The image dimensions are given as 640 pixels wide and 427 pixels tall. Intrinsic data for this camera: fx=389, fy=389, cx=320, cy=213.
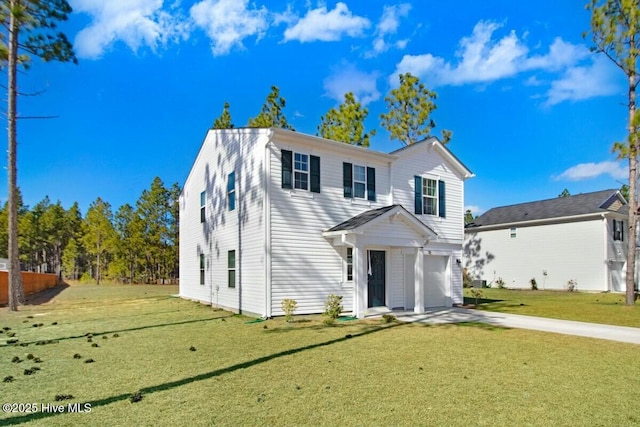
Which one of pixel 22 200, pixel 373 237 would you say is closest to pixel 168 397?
pixel 373 237

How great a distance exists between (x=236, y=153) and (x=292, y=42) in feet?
27.9

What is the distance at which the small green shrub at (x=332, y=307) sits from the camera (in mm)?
10854

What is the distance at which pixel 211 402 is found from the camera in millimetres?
4418

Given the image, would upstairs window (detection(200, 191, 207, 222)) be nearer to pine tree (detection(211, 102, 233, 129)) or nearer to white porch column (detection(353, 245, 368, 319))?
white porch column (detection(353, 245, 368, 319))

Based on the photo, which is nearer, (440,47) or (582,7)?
(582,7)

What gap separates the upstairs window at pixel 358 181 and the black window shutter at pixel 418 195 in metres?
2.08

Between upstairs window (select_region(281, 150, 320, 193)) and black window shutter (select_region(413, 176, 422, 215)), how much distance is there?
4522 millimetres

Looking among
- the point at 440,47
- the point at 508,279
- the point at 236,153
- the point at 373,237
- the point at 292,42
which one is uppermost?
the point at 440,47

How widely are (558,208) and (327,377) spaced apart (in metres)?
27.8

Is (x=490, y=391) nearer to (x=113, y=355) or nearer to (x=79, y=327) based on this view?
(x=113, y=355)

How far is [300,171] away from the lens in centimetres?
1224

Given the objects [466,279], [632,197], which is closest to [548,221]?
[466,279]

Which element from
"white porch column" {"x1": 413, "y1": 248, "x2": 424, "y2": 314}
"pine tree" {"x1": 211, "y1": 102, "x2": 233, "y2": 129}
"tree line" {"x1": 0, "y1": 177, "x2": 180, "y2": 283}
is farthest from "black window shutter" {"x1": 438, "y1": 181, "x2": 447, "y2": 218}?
"tree line" {"x1": 0, "y1": 177, "x2": 180, "y2": 283}

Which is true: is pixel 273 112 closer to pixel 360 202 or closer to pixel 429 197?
pixel 429 197
